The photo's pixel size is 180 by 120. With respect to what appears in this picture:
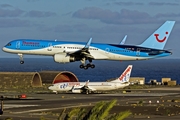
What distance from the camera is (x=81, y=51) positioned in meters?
81.1

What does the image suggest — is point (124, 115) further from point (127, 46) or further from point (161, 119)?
point (127, 46)

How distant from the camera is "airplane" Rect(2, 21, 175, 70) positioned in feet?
258

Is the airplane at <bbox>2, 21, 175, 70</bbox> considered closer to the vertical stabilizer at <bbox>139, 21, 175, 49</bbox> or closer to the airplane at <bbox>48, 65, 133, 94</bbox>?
the vertical stabilizer at <bbox>139, 21, 175, 49</bbox>

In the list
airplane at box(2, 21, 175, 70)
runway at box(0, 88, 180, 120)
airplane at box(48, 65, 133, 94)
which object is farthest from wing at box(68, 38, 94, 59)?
airplane at box(48, 65, 133, 94)

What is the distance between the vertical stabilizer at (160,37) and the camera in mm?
85356

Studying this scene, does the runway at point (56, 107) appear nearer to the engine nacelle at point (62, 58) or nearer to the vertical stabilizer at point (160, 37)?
the engine nacelle at point (62, 58)

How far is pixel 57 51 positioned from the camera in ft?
260

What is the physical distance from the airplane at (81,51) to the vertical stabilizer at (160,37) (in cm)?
264

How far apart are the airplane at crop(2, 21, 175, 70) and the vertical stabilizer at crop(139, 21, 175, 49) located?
104 inches

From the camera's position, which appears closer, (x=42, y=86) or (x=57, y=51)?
(x=57, y=51)

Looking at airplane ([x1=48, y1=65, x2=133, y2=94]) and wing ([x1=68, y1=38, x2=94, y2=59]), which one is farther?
airplane ([x1=48, y1=65, x2=133, y2=94])

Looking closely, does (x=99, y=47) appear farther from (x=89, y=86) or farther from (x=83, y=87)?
(x=89, y=86)

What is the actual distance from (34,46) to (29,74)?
152 ft

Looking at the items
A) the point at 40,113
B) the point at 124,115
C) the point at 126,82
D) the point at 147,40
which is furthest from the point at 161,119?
the point at 126,82
